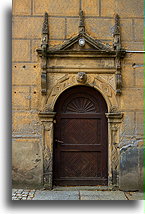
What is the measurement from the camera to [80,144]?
182 inches

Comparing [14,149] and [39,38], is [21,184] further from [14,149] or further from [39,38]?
[39,38]

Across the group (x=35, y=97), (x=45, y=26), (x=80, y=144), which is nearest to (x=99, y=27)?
(x=45, y=26)

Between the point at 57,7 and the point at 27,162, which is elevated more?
the point at 57,7

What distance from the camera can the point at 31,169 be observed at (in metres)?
4.46

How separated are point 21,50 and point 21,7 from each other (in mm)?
836

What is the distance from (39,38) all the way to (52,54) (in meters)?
0.41

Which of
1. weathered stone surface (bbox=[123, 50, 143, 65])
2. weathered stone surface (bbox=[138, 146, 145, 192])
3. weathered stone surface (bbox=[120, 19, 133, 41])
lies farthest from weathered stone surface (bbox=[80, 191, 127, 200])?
weathered stone surface (bbox=[120, 19, 133, 41])

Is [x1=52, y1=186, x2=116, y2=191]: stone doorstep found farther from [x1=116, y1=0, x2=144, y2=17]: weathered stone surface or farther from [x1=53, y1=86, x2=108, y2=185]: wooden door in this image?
[x1=116, y1=0, x2=144, y2=17]: weathered stone surface

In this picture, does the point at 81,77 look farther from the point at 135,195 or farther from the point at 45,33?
the point at 135,195

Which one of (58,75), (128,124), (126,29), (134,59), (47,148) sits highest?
(126,29)

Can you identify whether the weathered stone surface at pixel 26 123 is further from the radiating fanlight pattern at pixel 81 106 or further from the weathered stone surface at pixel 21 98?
the radiating fanlight pattern at pixel 81 106

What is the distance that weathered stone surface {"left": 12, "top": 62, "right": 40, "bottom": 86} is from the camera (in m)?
4.48

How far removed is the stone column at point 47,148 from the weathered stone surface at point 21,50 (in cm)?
115

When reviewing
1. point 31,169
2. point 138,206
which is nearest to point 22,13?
point 31,169
